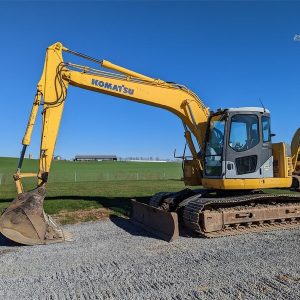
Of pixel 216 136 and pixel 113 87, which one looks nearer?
pixel 216 136

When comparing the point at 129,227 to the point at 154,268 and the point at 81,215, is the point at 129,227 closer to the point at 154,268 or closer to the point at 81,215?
the point at 81,215

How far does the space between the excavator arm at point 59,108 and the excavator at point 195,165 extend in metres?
0.02

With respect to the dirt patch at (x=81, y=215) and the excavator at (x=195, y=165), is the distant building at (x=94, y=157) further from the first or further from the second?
the excavator at (x=195, y=165)

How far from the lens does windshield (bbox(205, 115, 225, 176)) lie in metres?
10.9

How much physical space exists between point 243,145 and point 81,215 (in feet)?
18.5

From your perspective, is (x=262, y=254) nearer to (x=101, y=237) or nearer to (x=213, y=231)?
(x=213, y=231)

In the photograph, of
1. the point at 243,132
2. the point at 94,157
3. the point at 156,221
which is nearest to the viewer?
the point at 156,221

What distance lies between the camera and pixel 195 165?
12148mm

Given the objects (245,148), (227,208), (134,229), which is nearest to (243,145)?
(245,148)

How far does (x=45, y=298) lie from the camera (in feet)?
18.9

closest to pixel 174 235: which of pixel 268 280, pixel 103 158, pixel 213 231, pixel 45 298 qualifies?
pixel 213 231

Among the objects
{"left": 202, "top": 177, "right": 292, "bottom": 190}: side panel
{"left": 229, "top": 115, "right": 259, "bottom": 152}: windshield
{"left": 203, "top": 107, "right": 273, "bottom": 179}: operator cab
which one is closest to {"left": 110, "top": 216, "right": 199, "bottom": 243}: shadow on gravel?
{"left": 202, "top": 177, "right": 292, "bottom": 190}: side panel

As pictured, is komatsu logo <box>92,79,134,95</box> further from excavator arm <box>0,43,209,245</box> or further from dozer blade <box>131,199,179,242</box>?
dozer blade <box>131,199,179,242</box>

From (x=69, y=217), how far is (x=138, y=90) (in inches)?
178
